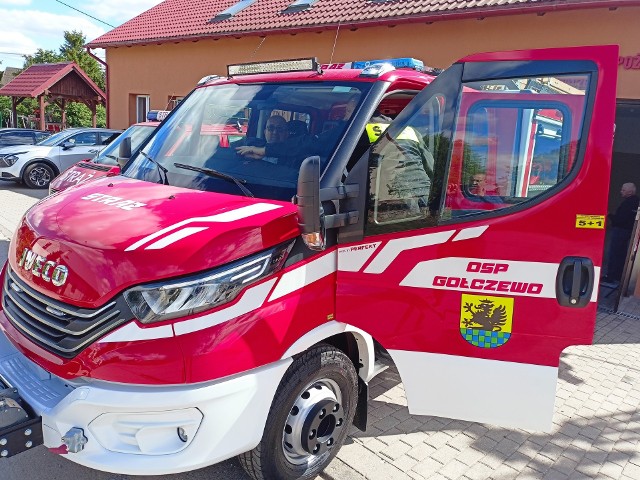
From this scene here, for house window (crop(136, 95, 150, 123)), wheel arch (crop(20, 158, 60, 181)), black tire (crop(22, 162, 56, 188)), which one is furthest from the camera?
house window (crop(136, 95, 150, 123))

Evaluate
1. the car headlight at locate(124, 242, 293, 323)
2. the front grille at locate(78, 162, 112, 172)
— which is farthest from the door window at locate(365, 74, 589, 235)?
the front grille at locate(78, 162, 112, 172)

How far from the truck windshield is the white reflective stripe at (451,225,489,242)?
787 millimetres

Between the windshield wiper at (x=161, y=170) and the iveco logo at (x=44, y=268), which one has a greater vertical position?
the windshield wiper at (x=161, y=170)

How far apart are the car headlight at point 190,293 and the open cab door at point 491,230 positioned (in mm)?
621

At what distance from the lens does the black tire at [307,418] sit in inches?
104

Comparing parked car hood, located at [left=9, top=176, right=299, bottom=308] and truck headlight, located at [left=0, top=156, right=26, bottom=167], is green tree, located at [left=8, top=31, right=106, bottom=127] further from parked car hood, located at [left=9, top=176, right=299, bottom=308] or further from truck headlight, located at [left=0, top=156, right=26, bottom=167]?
parked car hood, located at [left=9, top=176, right=299, bottom=308]

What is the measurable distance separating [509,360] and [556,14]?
6899mm

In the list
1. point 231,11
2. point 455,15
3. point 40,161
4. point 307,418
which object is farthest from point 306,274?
point 231,11

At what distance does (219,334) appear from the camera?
2.28 meters

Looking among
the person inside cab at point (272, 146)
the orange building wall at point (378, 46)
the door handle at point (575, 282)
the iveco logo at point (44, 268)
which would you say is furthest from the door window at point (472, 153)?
the orange building wall at point (378, 46)

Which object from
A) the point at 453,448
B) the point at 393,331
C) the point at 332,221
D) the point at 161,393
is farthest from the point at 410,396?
the point at 161,393

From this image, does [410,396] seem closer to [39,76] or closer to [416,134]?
[416,134]

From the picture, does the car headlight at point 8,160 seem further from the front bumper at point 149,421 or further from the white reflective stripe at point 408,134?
the white reflective stripe at point 408,134

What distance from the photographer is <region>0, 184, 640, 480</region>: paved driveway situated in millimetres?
3105
